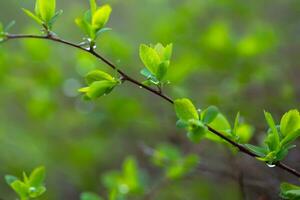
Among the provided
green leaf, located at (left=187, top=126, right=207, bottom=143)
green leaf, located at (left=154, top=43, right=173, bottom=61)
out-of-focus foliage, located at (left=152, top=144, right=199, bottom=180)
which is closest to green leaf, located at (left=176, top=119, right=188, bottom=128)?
green leaf, located at (left=187, top=126, right=207, bottom=143)

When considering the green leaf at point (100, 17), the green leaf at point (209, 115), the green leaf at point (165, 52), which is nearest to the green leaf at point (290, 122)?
the green leaf at point (209, 115)

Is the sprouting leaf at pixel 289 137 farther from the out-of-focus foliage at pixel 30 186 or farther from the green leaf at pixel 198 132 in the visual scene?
the out-of-focus foliage at pixel 30 186

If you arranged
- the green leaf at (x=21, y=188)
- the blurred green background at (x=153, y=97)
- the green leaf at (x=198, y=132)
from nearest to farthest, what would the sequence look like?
the green leaf at (x=198, y=132)
the green leaf at (x=21, y=188)
the blurred green background at (x=153, y=97)

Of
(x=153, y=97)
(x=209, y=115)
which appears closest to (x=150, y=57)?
(x=209, y=115)

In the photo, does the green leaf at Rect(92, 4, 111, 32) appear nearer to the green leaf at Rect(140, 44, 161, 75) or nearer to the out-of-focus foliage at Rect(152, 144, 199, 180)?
the green leaf at Rect(140, 44, 161, 75)

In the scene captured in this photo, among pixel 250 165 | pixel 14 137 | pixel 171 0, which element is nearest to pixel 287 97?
pixel 250 165

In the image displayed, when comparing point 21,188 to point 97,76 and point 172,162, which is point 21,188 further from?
point 172,162
